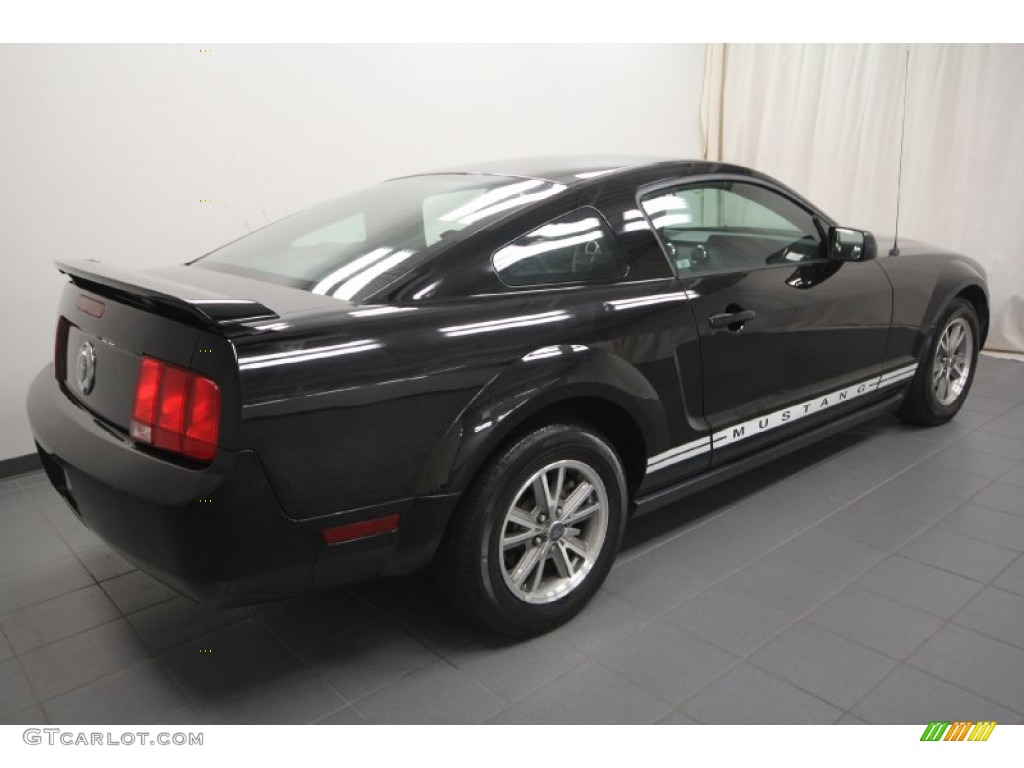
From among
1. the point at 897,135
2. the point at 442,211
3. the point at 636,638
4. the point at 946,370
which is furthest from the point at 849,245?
the point at 897,135

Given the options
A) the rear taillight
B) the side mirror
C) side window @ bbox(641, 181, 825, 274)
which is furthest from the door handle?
the rear taillight

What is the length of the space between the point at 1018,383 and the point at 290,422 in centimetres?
454

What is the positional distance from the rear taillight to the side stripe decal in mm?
1279

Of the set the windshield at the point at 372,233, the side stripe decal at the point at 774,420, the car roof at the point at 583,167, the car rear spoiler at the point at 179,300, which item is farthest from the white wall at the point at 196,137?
the side stripe decal at the point at 774,420

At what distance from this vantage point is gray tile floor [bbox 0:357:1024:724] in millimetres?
1908

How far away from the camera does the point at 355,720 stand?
1.87 metres

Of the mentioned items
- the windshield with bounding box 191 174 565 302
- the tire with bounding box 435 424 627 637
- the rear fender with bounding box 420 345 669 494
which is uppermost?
the windshield with bounding box 191 174 565 302

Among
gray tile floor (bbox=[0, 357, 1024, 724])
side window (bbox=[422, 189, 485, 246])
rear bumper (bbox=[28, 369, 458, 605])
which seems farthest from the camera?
side window (bbox=[422, 189, 485, 246])

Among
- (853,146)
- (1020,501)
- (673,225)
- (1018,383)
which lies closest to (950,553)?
(1020,501)

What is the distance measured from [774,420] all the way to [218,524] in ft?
6.25

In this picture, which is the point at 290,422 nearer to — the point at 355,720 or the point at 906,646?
the point at 355,720

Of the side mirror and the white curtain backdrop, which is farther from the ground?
the white curtain backdrop

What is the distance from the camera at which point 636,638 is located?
7.12 feet
